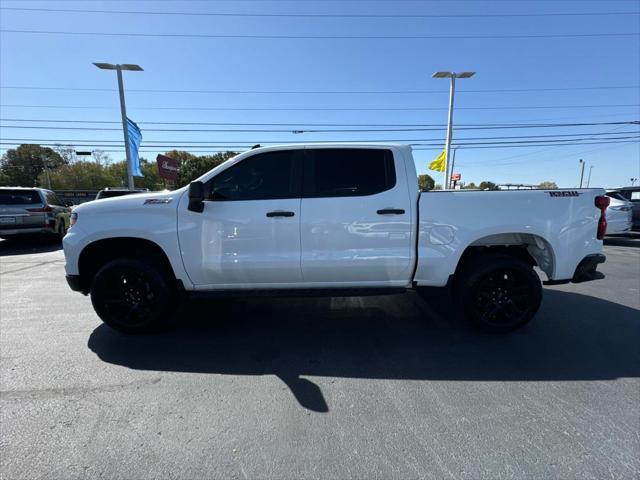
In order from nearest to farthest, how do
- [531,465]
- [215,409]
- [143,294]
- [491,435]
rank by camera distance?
[531,465]
[491,435]
[215,409]
[143,294]

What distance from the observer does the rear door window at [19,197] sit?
9.81 metres

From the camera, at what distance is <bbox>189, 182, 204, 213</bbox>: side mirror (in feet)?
10.9

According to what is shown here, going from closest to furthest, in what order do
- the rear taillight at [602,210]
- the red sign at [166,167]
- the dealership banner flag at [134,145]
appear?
the rear taillight at [602,210] < the red sign at [166,167] < the dealership banner flag at [134,145]

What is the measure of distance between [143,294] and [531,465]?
12.6ft

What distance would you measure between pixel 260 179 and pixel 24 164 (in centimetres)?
10234

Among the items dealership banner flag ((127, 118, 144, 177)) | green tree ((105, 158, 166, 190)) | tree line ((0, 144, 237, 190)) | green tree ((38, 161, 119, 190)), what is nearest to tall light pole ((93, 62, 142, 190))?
dealership banner flag ((127, 118, 144, 177))

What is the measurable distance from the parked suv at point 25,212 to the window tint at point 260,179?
10107mm

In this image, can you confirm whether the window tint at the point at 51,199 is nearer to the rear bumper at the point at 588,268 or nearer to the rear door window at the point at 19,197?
the rear door window at the point at 19,197

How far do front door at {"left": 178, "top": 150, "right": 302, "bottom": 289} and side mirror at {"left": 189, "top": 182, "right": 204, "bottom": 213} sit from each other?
0.24 ft

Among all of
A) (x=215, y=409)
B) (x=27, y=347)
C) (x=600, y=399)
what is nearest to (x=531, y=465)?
(x=600, y=399)

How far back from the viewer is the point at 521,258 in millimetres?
3953

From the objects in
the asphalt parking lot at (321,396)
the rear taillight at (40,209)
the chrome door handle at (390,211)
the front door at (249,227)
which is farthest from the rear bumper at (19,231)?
the chrome door handle at (390,211)

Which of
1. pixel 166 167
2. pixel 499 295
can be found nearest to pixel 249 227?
pixel 499 295

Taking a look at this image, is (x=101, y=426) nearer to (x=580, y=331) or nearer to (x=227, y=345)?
(x=227, y=345)
